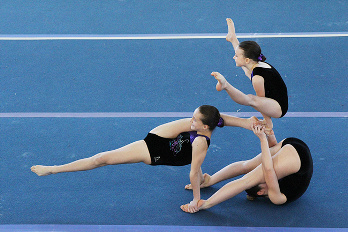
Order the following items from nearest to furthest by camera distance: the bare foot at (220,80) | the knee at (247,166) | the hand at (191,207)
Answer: the bare foot at (220,80)
the hand at (191,207)
the knee at (247,166)

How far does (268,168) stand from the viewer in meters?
2.84

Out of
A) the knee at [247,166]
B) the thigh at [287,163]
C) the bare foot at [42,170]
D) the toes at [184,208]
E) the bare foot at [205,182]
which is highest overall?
the thigh at [287,163]

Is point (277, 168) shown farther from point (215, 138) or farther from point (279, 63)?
point (279, 63)

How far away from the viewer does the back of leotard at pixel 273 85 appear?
3098mm

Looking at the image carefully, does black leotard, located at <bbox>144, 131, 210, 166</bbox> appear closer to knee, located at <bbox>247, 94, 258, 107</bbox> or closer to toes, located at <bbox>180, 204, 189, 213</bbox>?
toes, located at <bbox>180, 204, 189, 213</bbox>

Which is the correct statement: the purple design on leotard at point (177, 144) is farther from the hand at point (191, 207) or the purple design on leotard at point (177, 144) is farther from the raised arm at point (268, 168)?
the raised arm at point (268, 168)

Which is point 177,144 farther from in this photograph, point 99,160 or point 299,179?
point 299,179

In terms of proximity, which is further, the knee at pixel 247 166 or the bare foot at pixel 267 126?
the knee at pixel 247 166

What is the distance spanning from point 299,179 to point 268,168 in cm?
26

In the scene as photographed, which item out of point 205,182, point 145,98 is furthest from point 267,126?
point 145,98

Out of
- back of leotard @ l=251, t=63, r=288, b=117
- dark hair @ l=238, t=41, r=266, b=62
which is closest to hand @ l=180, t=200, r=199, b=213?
back of leotard @ l=251, t=63, r=288, b=117

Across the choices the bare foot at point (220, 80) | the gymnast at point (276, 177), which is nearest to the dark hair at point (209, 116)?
the bare foot at point (220, 80)

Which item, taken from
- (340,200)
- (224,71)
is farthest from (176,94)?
(340,200)

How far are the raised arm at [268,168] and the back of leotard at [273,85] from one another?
36cm
